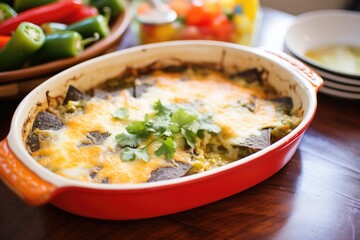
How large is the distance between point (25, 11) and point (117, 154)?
1051mm

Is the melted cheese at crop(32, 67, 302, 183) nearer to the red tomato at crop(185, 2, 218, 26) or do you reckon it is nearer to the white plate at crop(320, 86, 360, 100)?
the white plate at crop(320, 86, 360, 100)

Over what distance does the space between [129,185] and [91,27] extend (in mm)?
1016

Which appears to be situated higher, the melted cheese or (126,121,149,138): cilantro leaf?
(126,121,149,138): cilantro leaf

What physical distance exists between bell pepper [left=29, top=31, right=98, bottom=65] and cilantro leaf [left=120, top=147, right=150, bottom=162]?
588 mm

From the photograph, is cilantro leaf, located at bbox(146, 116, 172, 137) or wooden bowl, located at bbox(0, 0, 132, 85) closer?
cilantro leaf, located at bbox(146, 116, 172, 137)

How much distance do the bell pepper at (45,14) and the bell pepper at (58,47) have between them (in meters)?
0.20

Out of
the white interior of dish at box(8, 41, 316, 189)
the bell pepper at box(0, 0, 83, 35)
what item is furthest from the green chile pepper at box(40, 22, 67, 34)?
the white interior of dish at box(8, 41, 316, 189)

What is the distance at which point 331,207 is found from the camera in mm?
1227

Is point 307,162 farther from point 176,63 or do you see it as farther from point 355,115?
point 176,63

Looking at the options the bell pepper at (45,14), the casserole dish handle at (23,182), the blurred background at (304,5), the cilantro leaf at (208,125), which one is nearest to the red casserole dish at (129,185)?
the casserole dish handle at (23,182)

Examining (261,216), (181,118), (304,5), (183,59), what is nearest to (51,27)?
(183,59)

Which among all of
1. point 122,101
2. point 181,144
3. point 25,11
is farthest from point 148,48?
point 25,11

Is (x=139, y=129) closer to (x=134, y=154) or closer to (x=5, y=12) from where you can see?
(x=134, y=154)

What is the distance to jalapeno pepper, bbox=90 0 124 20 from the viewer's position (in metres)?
2.03
